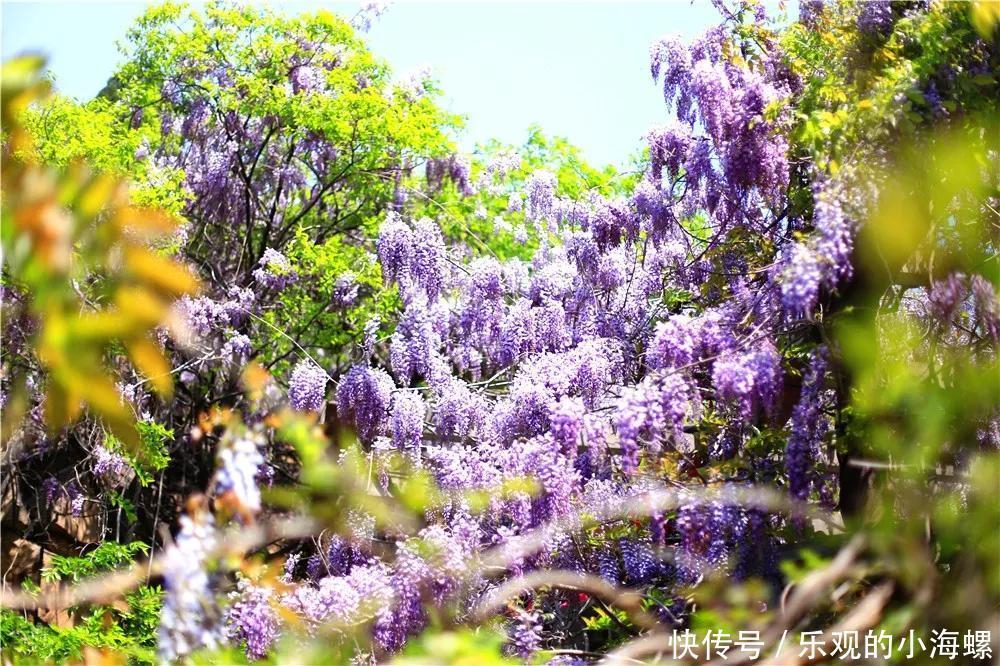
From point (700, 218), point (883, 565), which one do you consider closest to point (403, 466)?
point (883, 565)

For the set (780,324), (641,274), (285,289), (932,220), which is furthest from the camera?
(285,289)

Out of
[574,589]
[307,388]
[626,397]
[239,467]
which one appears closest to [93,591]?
[307,388]

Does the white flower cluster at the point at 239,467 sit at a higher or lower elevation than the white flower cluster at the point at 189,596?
higher

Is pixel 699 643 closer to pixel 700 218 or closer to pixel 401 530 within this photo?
pixel 401 530

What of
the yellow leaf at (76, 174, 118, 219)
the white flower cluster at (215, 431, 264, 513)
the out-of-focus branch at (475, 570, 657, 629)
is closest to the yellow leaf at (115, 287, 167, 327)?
the yellow leaf at (76, 174, 118, 219)

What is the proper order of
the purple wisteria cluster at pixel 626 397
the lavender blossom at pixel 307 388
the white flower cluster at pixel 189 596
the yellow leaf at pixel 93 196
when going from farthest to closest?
the lavender blossom at pixel 307 388, the purple wisteria cluster at pixel 626 397, the white flower cluster at pixel 189 596, the yellow leaf at pixel 93 196

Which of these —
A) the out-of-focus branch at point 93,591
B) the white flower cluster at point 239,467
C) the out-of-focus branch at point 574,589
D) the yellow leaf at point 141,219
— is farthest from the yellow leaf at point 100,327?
the out-of-focus branch at point 93,591

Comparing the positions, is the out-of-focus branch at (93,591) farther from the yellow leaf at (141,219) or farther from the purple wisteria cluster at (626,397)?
the yellow leaf at (141,219)

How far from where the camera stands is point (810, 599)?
248cm

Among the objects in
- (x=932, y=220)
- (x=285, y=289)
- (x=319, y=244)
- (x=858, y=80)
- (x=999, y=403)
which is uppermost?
(x=319, y=244)

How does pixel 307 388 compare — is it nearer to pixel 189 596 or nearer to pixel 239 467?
pixel 239 467

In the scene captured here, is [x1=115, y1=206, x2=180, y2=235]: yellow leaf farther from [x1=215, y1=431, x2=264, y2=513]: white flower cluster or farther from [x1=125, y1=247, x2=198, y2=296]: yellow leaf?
[x1=215, y1=431, x2=264, y2=513]: white flower cluster

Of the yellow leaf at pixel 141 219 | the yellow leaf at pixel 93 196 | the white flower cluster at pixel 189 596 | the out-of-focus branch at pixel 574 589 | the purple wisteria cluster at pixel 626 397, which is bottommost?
the white flower cluster at pixel 189 596

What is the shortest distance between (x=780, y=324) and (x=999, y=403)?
1.01 metres
